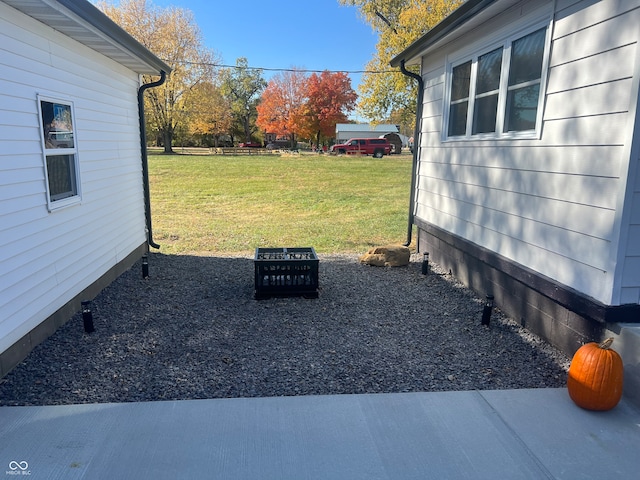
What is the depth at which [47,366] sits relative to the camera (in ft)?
10.7

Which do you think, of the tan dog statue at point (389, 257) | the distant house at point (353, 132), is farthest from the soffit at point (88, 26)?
the distant house at point (353, 132)

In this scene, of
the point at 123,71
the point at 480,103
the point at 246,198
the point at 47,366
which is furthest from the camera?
the point at 246,198

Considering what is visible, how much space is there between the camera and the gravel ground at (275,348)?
3.06 meters

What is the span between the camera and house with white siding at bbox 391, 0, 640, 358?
2.91 meters

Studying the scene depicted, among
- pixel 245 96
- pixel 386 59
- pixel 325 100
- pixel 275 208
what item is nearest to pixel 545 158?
pixel 275 208

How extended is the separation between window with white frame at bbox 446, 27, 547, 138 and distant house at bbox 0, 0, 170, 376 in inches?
150

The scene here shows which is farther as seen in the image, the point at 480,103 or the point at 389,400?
the point at 480,103

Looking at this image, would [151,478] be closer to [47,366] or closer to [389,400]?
[389,400]

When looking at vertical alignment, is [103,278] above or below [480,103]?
below

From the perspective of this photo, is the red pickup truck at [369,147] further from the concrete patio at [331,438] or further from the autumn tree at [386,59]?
the concrete patio at [331,438]

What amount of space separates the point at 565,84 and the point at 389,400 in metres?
→ 2.78

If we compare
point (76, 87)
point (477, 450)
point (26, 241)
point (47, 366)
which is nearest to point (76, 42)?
point (76, 87)

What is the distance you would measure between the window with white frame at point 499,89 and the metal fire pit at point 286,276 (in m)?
2.40

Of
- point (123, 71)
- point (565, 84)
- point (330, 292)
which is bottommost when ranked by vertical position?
point (330, 292)
